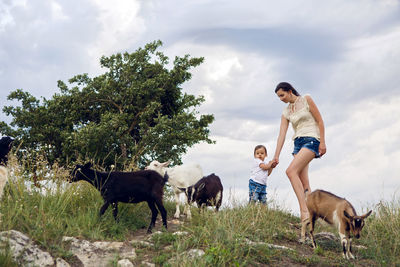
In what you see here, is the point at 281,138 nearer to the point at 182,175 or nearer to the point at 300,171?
the point at 300,171

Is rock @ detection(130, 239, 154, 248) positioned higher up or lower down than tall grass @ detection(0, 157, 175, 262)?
lower down

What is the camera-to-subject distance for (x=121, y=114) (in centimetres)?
2647

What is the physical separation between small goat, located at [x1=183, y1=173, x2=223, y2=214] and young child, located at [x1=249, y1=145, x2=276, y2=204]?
1255mm

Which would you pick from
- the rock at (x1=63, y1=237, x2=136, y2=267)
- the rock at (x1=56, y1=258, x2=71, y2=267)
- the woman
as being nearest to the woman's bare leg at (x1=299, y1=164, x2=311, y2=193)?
the woman

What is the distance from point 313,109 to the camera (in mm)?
9062

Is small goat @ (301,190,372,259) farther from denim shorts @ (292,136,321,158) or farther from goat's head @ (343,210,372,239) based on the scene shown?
denim shorts @ (292,136,321,158)

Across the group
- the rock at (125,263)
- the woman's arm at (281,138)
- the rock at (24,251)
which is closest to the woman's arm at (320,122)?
the woman's arm at (281,138)

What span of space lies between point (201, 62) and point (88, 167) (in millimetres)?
21895

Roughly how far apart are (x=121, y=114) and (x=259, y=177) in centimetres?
1647

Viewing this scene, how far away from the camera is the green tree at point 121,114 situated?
2589cm

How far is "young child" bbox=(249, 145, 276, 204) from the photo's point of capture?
38.1ft

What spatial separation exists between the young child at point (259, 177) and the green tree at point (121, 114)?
13.9 m

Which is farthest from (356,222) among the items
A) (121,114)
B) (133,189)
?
(121,114)

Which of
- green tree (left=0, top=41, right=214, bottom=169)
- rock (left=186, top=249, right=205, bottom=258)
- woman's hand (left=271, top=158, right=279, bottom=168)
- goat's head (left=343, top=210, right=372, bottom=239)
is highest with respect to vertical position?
green tree (left=0, top=41, right=214, bottom=169)
